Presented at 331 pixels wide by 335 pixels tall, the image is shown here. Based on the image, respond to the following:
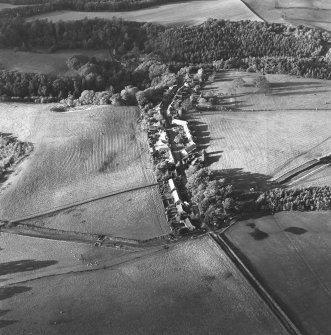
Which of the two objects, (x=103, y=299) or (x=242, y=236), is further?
(x=242, y=236)

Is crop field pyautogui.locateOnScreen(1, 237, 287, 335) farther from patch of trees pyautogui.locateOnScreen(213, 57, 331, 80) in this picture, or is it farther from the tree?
patch of trees pyautogui.locateOnScreen(213, 57, 331, 80)

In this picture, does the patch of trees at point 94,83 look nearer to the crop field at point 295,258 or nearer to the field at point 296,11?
the field at point 296,11

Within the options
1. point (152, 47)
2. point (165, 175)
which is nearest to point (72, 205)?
point (165, 175)

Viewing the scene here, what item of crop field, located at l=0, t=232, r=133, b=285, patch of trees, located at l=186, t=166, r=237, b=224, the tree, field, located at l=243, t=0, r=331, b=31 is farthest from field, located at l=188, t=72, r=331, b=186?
field, located at l=243, t=0, r=331, b=31

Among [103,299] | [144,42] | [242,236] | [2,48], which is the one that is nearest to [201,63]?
[144,42]

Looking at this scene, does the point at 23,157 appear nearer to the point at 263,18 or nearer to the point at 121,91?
the point at 121,91

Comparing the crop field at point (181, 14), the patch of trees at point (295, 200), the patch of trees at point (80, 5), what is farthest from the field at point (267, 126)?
the patch of trees at point (80, 5)
